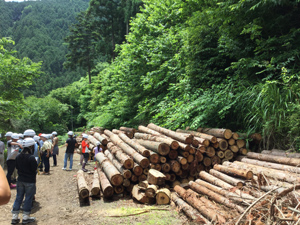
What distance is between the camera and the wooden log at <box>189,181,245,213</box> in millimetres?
4462

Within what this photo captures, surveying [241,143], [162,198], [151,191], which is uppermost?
[241,143]

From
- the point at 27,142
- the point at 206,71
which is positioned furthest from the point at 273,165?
the point at 27,142

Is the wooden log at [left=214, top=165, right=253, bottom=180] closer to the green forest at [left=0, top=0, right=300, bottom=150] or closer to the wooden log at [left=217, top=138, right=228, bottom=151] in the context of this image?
the wooden log at [left=217, top=138, right=228, bottom=151]

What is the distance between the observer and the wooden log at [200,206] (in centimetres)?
433

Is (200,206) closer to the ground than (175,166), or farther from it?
closer to the ground

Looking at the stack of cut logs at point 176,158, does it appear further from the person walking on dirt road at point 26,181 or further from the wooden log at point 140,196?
the person walking on dirt road at point 26,181

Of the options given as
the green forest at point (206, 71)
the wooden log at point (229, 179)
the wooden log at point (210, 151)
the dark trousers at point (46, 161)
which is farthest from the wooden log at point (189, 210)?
the dark trousers at point (46, 161)

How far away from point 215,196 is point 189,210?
2.31ft

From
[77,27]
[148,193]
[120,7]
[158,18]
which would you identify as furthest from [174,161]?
[77,27]

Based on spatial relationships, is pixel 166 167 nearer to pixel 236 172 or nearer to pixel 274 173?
pixel 236 172

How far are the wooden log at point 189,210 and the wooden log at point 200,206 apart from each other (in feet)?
0.29

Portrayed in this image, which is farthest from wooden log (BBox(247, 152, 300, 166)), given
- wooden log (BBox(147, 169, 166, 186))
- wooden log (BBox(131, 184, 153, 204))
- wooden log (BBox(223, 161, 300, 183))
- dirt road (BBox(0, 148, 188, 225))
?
wooden log (BBox(131, 184, 153, 204))

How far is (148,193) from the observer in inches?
244

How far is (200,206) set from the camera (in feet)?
16.3
